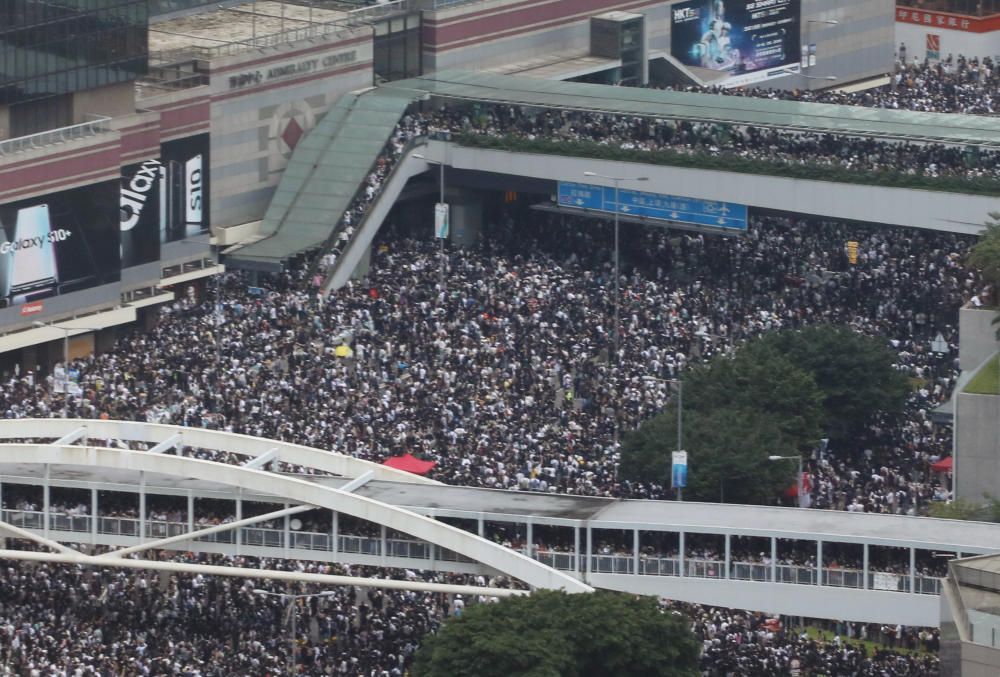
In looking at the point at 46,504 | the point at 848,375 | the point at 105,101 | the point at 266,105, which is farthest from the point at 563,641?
the point at 266,105

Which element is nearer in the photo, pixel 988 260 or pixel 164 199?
pixel 988 260

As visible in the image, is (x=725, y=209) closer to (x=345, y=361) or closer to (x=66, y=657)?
(x=345, y=361)

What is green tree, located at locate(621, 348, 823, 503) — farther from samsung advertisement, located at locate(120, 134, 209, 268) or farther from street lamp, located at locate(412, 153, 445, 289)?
samsung advertisement, located at locate(120, 134, 209, 268)

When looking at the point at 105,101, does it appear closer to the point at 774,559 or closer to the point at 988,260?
the point at 988,260

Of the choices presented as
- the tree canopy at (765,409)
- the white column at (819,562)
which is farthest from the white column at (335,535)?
the white column at (819,562)

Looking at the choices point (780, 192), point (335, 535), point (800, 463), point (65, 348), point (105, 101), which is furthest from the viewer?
point (780, 192)

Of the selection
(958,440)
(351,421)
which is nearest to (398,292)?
(351,421)

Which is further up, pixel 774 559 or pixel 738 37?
pixel 738 37
